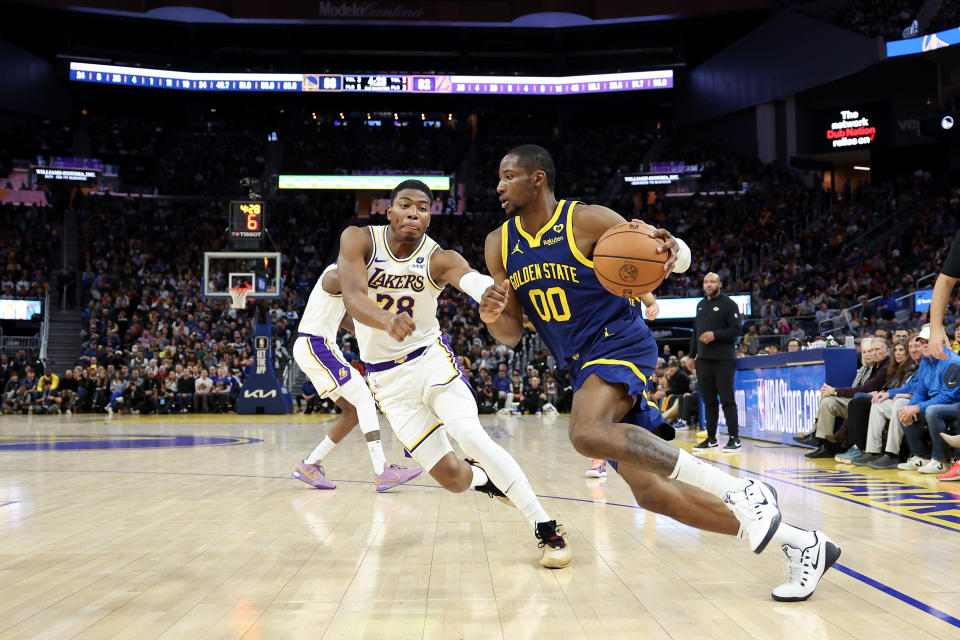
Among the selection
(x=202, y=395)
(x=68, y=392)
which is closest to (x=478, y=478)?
(x=202, y=395)

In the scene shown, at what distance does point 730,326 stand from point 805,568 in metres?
6.48

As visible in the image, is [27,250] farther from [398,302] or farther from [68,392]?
[398,302]

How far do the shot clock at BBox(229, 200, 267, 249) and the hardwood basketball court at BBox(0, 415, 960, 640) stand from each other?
13450mm

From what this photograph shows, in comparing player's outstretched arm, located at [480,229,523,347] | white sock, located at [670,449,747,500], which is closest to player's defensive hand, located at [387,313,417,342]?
player's outstretched arm, located at [480,229,523,347]

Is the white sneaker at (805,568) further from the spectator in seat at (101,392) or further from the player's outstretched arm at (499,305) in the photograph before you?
the spectator in seat at (101,392)

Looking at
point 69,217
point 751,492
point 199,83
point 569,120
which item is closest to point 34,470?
point 751,492

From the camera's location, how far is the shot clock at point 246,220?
20656mm

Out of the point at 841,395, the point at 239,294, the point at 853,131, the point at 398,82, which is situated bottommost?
the point at 841,395

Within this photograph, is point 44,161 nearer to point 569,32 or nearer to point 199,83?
point 199,83

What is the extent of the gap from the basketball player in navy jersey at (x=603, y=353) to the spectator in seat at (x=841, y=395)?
5.30m

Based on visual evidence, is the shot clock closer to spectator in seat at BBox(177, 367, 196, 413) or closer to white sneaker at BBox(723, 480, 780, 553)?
spectator in seat at BBox(177, 367, 196, 413)

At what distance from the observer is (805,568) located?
3.30 metres

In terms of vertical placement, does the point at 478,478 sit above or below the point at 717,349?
below

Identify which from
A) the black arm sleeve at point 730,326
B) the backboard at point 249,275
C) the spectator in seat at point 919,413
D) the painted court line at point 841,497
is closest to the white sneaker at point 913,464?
the spectator in seat at point 919,413
